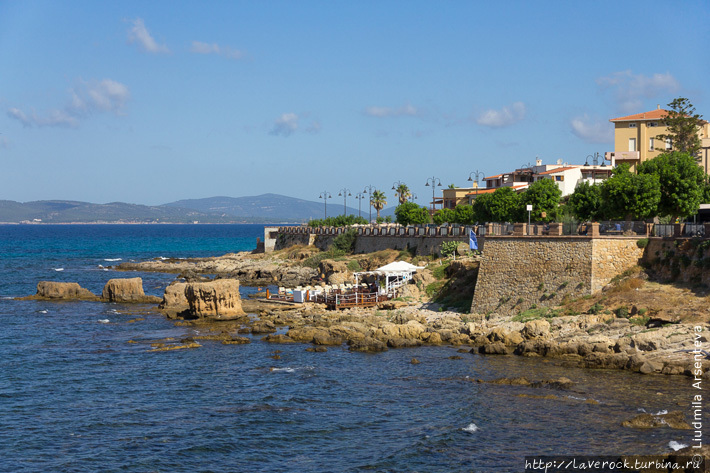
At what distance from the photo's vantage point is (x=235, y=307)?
4378 cm

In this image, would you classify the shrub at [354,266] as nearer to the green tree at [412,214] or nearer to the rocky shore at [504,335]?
the green tree at [412,214]

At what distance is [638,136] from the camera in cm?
6912

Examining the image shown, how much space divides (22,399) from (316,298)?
23.7m

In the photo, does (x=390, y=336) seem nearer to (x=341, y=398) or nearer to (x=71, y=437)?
(x=341, y=398)

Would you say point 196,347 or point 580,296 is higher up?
point 580,296

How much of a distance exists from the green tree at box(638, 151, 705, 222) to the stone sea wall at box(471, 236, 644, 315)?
8225 millimetres

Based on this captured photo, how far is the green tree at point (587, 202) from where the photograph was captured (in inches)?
1790

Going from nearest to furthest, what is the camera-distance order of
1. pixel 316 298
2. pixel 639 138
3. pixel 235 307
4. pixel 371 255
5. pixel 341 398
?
pixel 341 398, pixel 235 307, pixel 316 298, pixel 371 255, pixel 639 138

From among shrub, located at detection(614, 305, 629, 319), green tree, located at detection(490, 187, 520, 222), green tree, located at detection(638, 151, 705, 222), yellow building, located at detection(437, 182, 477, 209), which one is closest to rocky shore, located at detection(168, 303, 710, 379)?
shrub, located at detection(614, 305, 629, 319)

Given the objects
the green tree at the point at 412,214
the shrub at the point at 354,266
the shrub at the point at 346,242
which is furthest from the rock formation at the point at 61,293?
the green tree at the point at 412,214

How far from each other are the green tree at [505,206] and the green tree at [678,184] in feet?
42.8

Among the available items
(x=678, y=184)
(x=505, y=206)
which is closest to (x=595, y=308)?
(x=678, y=184)

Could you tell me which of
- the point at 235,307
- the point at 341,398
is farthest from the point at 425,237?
the point at 341,398

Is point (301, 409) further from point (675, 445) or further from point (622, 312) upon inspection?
point (622, 312)
